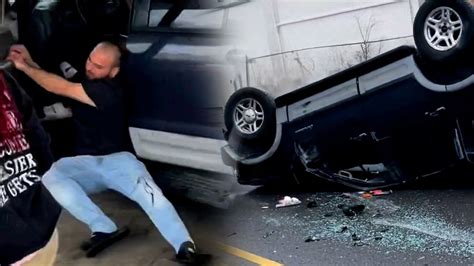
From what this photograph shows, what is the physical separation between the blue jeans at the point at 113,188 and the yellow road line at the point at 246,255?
0.39 feet

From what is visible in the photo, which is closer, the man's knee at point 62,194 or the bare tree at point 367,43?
the man's knee at point 62,194

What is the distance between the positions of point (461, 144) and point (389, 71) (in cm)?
27

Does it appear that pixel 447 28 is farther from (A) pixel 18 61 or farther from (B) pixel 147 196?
(A) pixel 18 61

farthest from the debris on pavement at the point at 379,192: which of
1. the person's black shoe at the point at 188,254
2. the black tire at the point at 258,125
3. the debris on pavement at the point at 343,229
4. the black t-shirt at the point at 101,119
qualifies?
the black t-shirt at the point at 101,119

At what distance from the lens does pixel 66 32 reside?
1.61 meters

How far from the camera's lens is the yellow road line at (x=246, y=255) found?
5.46 feet

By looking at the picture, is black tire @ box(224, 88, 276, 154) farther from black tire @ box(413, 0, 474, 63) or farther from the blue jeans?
black tire @ box(413, 0, 474, 63)

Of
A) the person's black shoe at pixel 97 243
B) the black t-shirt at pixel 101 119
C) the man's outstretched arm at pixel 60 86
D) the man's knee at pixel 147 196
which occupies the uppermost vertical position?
the man's outstretched arm at pixel 60 86

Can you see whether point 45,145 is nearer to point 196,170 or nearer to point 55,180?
point 55,180

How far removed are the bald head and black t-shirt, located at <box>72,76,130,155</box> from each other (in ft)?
0.06

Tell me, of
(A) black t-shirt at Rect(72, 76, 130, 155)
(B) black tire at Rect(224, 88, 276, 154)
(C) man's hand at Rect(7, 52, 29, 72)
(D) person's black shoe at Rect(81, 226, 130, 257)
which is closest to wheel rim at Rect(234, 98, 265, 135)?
(B) black tire at Rect(224, 88, 276, 154)

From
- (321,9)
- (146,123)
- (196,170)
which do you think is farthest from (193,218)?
(321,9)

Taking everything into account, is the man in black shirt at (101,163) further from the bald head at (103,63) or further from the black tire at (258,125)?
the black tire at (258,125)

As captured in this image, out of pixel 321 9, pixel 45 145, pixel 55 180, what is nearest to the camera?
pixel 45 145
